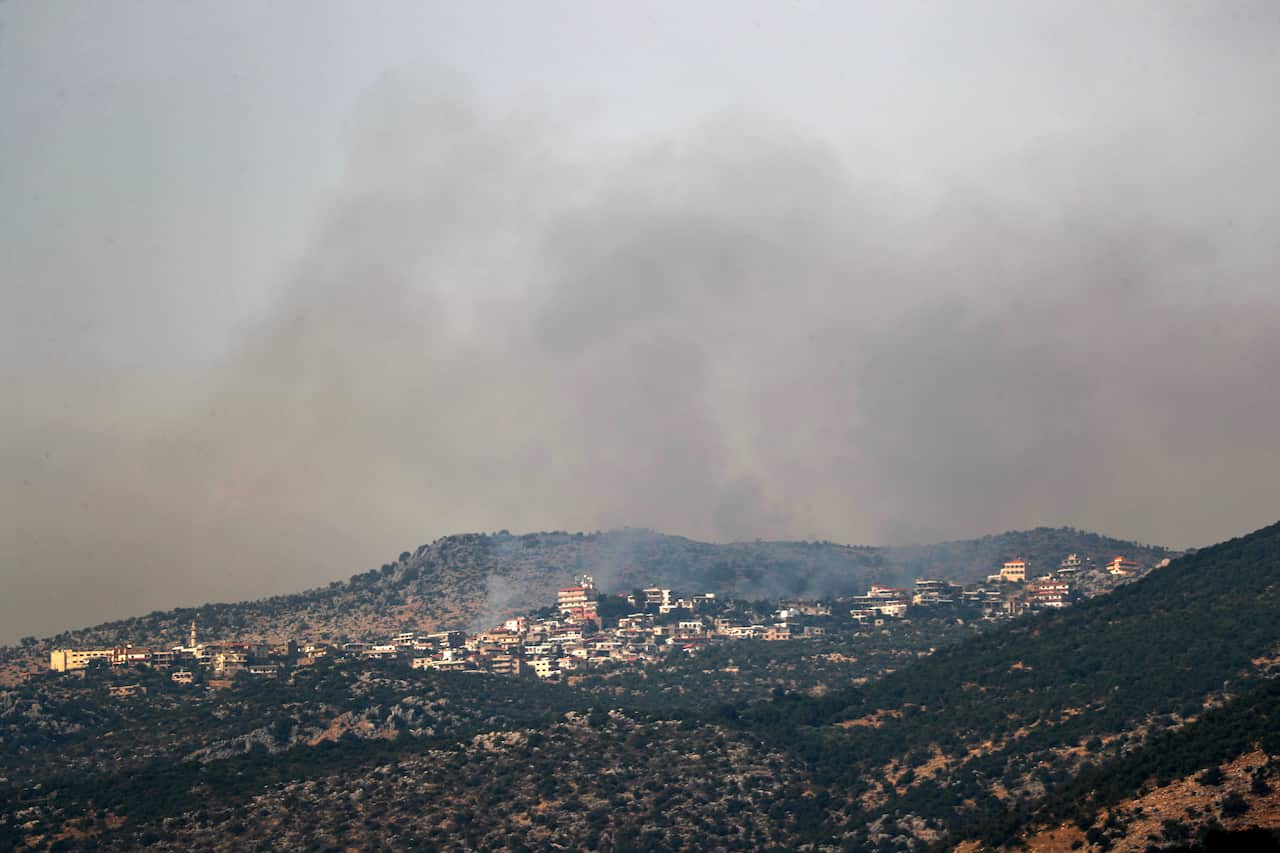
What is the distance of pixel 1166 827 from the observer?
131125 millimetres

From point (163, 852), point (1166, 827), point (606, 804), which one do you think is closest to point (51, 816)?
point (163, 852)

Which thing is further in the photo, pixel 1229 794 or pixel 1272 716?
pixel 1272 716

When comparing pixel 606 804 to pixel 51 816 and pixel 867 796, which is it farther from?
pixel 51 816

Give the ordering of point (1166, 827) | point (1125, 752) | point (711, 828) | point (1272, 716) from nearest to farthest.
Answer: point (1166, 827)
point (1272, 716)
point (1125, 752)
point (711, 828)

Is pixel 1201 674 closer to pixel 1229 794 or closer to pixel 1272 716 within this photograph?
pixel 1272 716

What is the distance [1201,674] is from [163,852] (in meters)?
115

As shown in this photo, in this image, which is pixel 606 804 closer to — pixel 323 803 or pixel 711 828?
pixel 711 828

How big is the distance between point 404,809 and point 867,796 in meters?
52.4

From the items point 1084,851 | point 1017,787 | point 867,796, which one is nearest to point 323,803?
point 867,796

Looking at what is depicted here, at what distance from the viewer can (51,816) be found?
193 m

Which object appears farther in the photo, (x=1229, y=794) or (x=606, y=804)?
(x=606, y=804)

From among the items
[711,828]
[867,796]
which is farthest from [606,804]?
[867,796]

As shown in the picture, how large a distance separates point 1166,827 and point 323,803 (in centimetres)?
9995

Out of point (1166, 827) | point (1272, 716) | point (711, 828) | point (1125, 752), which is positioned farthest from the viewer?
point (711, 828)
